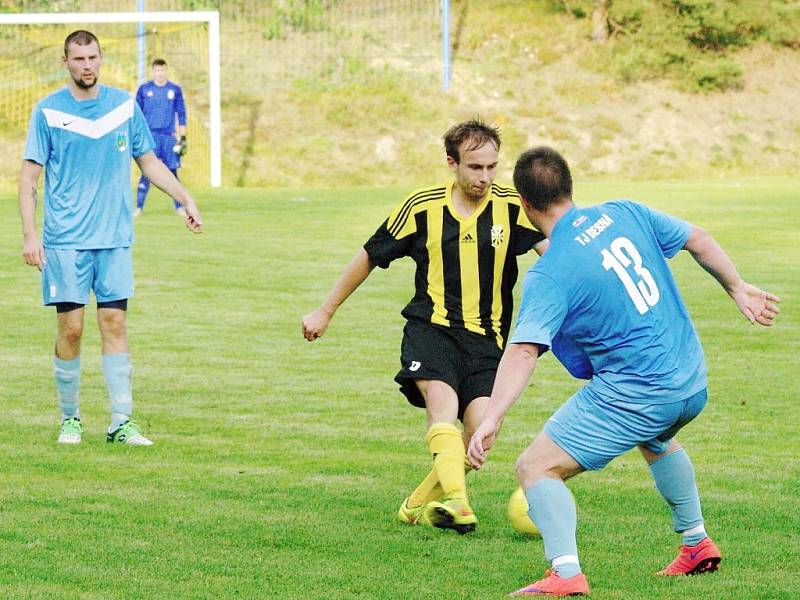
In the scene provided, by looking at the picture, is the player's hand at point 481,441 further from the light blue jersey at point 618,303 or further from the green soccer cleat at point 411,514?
the green soccer cleat at point 411,514

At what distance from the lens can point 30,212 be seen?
786 centimetres

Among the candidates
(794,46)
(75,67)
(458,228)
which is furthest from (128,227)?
(794,46)

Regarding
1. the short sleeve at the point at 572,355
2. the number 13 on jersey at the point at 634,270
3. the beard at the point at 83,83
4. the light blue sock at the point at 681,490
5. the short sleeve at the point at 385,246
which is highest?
the beard at the point at 83,83

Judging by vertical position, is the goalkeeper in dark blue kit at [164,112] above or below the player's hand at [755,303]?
below

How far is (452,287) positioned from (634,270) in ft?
5.22

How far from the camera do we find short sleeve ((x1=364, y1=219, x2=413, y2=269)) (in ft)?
20.5

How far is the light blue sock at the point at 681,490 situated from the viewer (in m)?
5.17

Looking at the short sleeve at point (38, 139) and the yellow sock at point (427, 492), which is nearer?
the yellow sock at point (427, 492)

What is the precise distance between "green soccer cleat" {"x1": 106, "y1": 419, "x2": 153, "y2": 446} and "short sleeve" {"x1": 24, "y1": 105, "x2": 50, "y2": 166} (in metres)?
1.49

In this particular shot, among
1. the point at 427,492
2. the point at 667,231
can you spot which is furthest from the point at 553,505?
the point at 427,492

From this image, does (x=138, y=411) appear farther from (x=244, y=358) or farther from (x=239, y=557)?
(x=239, y=557)

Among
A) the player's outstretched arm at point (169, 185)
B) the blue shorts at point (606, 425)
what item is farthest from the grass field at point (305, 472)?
the player's outstretched arm at point (169, 185)

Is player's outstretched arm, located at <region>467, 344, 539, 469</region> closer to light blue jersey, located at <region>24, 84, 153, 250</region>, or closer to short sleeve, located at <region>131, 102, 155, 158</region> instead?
light blue jersey, located at <region>24, 84, 153, 250</region>

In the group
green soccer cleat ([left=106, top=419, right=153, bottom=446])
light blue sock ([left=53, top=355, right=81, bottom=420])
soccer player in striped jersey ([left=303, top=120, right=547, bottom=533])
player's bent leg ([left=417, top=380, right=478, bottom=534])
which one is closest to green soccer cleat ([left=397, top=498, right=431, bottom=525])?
soccer player in striped jersey ([left=303, top=120, right=547, bottom=533])
